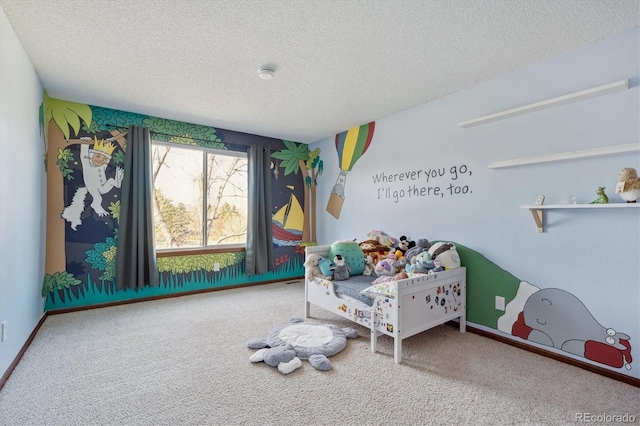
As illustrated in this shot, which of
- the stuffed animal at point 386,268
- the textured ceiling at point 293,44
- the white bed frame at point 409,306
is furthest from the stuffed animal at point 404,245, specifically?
the textured ceiling at point 293,44

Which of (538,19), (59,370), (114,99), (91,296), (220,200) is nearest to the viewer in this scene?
(538,19)

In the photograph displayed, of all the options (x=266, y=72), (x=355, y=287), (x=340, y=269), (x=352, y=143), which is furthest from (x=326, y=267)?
(x=352, y=143)

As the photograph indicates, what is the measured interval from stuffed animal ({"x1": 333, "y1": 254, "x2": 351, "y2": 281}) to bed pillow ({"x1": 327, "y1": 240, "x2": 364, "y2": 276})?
97mm

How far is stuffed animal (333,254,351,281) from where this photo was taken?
2.87 metres

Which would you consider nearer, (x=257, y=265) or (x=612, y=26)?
(x=612, y=26)

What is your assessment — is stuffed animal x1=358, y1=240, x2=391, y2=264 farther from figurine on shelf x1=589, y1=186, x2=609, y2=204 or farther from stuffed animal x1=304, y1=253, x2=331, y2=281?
figurine on shelf x1=589, y1=186, x2=609, y2=204

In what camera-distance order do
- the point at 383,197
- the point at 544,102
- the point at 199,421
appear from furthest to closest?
the point at 383,197 → the point at 544,102 → the point at 199,421

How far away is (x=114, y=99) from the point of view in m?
3.05

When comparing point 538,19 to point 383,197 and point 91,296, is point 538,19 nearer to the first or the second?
point 383,197

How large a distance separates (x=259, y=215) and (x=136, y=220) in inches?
59.3

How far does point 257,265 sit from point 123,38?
2987 millimetres

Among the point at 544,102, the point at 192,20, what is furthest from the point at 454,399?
the point at 192,20

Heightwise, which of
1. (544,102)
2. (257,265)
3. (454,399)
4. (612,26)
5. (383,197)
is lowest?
(454,399)

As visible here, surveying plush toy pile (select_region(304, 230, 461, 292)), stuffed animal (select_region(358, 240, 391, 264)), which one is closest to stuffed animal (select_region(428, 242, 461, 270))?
plush toy pile (select_region(304, 230, 461, 292))
